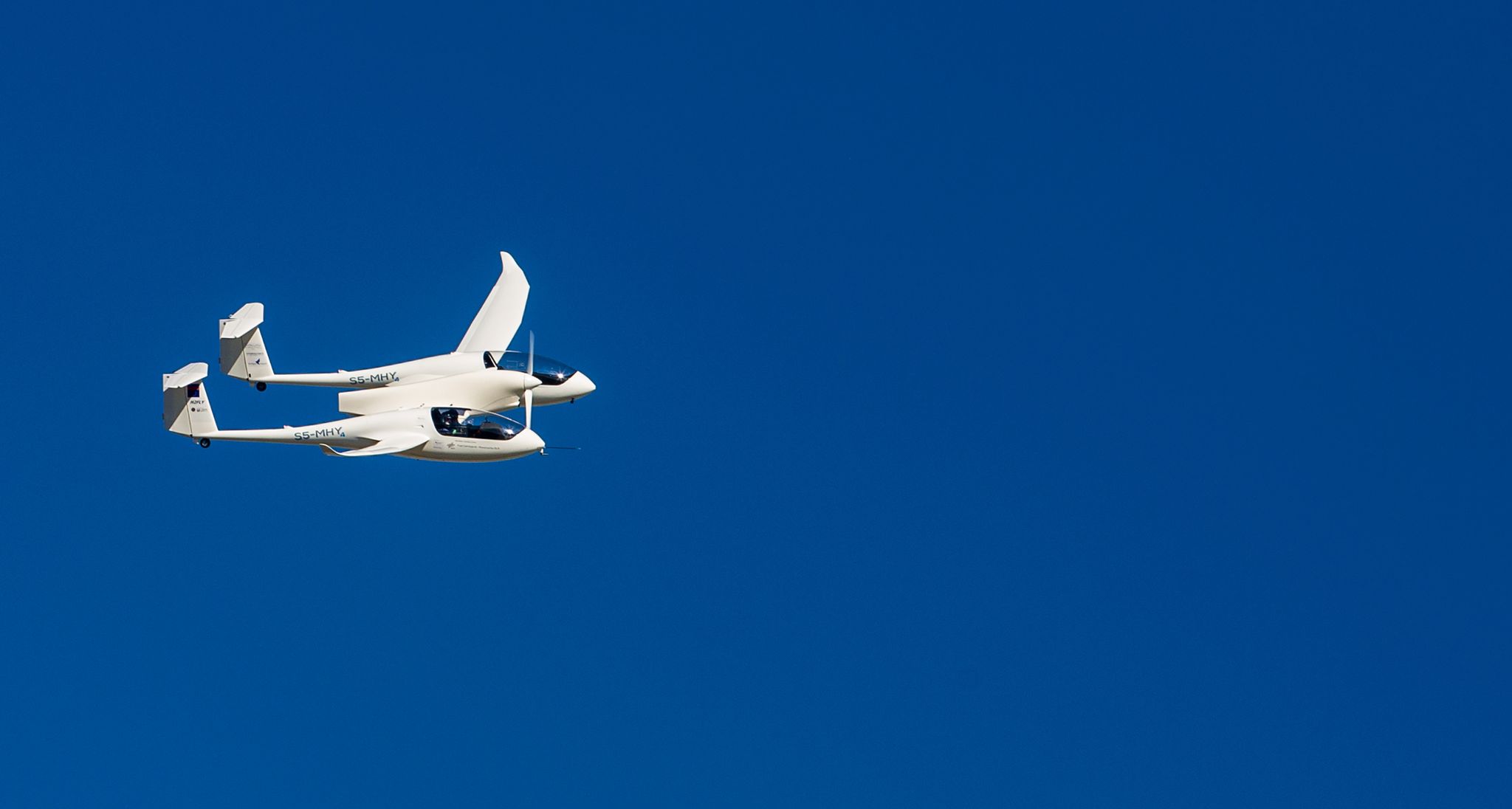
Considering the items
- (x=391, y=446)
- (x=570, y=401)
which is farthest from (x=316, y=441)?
(x=570, y=401)

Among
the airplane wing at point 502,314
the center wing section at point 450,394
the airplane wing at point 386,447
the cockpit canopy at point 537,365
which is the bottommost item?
the airplane wing at point 386,447

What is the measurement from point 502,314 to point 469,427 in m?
13.8

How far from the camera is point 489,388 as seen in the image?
95.8 meters

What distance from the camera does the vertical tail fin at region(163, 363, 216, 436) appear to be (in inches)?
3679

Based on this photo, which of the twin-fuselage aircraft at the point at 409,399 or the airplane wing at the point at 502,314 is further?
the airplane wing at the point at 502,314

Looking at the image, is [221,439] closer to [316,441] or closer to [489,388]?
[316,441]

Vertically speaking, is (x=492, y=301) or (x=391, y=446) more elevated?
(x=492, y=301)

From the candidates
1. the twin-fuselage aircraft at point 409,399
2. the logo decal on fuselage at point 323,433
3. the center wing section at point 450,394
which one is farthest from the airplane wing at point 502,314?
the logo decal on fuselage at point 323,433

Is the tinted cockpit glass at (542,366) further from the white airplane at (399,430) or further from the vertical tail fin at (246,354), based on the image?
the vertical tail fin at (246,354)

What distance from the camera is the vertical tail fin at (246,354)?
3794 inches

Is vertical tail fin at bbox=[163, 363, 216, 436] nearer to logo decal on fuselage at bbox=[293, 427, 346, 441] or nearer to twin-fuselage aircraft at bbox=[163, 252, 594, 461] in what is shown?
twin-fuselage aircraft at bbox=[163, 252, 594, 461]

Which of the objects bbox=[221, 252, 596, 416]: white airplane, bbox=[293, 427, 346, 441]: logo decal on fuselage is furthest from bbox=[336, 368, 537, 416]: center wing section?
bbox=[293, 427, 346, 441]: logo decal on fuselage

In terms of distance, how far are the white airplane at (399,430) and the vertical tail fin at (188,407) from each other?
0.03 m

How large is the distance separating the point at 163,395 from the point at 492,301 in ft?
61.7
